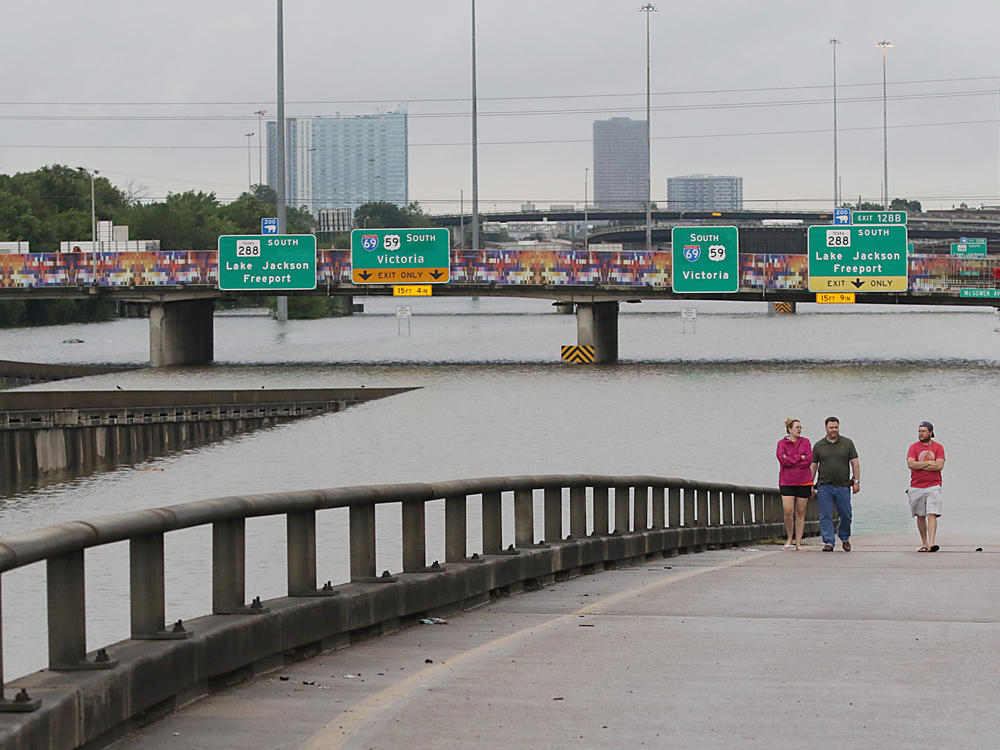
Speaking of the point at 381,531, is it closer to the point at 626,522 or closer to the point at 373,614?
the point at 626,522

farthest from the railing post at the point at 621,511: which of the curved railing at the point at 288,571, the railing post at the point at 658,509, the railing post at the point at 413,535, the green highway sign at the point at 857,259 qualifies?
the green highway sign at the point at 857,259

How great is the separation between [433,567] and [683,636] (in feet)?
6.37

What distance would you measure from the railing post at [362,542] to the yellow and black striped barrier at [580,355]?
222 feet

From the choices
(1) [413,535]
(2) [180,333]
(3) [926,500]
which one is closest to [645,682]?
(1) [413,535]

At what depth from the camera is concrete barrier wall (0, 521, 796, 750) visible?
257 inches

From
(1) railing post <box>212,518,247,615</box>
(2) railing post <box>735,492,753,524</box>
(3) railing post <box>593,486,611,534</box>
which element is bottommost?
(2) railing post <box>735,492,753,524</box>

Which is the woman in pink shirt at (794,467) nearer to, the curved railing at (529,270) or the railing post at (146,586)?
the railing post at (146,586)

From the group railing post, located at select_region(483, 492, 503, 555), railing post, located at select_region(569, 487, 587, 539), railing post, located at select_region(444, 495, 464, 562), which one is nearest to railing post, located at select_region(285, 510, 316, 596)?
railing post, located at select_region(444, 495, 464, 562)

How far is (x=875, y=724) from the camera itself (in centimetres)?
756

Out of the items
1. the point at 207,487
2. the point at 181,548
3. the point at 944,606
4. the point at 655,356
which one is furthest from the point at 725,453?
the point at 655,356

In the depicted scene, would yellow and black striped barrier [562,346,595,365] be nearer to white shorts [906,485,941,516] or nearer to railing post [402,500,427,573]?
white shorts [906,485,941,516]

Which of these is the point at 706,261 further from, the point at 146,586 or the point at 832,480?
the point at 146,586

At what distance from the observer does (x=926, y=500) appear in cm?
2052

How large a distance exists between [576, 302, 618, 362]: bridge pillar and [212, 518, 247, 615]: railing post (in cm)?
6981
